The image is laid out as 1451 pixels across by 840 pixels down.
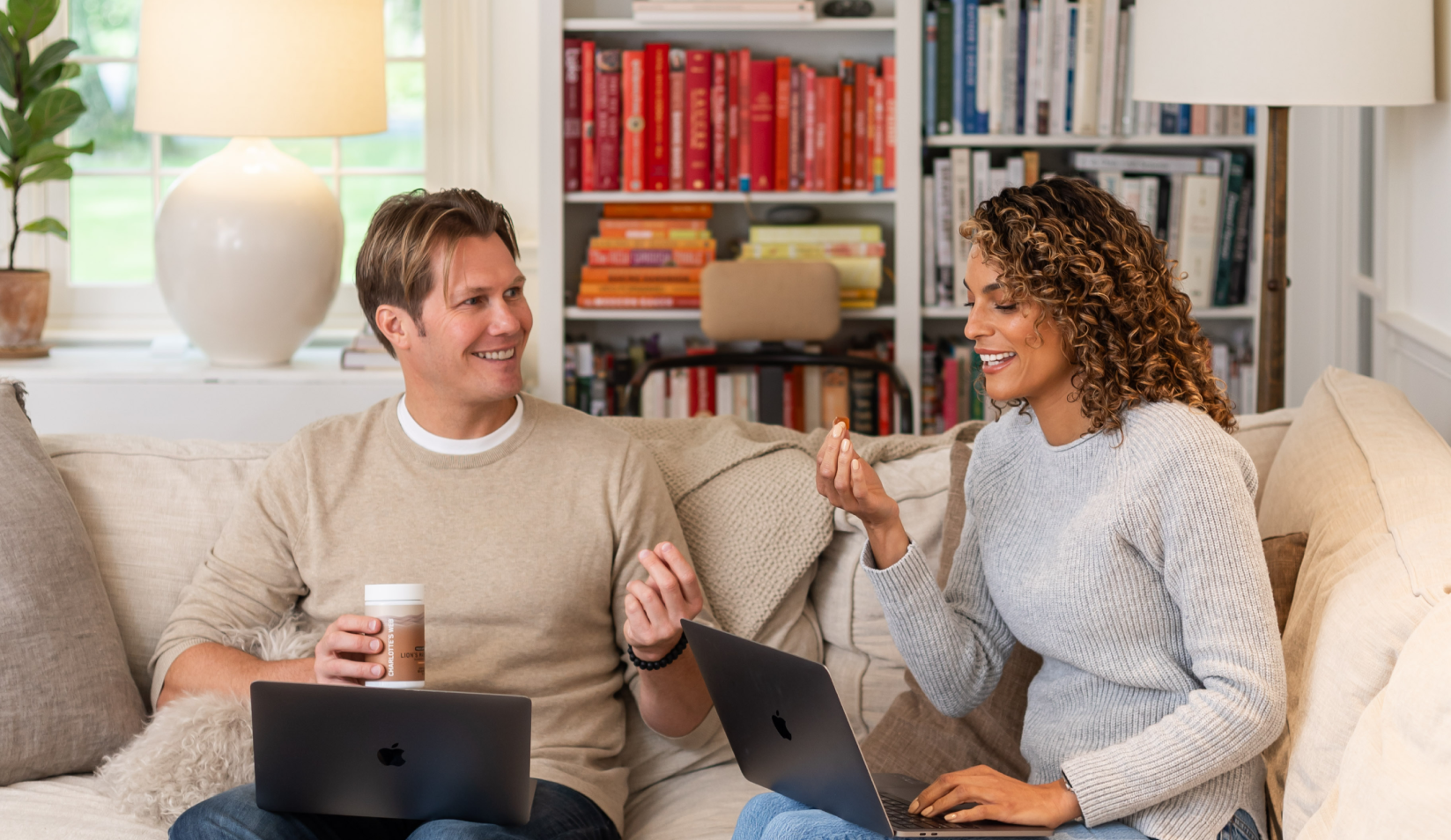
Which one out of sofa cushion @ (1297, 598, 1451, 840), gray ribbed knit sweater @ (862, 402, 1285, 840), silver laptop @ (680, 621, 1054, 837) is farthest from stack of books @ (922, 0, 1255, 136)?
sofa cushion @ (1297, 598, 1451, 840)

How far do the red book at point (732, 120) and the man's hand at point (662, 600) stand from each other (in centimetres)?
189

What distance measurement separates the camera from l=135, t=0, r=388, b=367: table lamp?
106 inches

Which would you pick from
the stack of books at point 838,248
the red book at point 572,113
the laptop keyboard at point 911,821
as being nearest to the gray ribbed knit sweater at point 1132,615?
the laptop keyboard at point 911,821

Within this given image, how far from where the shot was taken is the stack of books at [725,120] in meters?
3.11

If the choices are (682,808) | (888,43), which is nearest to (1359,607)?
(682,808)

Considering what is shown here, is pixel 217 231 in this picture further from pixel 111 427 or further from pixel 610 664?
pixel 610 664

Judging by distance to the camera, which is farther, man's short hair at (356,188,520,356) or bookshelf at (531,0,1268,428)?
Answer: bookshelf at (531,0,1268,428)

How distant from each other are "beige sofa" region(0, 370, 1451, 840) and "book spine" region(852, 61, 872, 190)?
144 cm

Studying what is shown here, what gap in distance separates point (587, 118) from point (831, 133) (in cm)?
60

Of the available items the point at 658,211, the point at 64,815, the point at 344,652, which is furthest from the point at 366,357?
the point at 344,652

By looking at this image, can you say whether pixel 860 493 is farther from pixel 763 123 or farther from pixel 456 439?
pixel 763 123

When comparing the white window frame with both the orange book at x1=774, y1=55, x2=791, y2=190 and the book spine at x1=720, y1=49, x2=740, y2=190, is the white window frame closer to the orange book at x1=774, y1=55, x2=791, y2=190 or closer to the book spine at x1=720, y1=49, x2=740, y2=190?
the book spine at x1=720, y1=49, x2=740, y2=190

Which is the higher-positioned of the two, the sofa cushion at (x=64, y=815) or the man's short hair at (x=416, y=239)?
the man's short hair at (x=416, y=239)

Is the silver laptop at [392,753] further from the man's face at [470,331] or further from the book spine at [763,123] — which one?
the book spine at [763,123]
